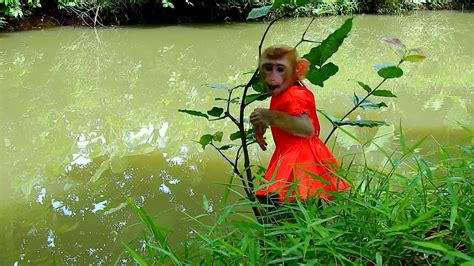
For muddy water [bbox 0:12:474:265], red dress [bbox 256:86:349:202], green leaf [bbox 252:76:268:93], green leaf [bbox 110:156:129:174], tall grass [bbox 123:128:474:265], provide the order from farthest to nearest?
green leaf [bbox 110:156:129:174]
muddy water [bbox 0:12:474:265]
green leaf [bbox 252:76:268:93]
red dress [bbox 256:86:349:202]
tall grass [bbox 123:128:474:265]

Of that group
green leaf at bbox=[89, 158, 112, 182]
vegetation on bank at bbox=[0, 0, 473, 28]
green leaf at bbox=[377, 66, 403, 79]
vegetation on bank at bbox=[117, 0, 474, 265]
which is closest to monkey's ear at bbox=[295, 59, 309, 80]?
green leaf at bbox=[377, 66, 403, 79]

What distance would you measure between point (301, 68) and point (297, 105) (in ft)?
0.43

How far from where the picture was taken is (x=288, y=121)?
1.67 meters

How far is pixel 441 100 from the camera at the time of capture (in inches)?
185

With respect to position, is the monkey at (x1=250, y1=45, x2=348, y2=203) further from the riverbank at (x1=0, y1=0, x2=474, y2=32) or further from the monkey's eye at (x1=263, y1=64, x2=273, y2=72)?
the riverbank at (x1=0, y1=0, x2=474, y2=32)

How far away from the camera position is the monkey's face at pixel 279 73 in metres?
1.72

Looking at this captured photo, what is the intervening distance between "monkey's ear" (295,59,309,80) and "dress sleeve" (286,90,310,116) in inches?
2.9

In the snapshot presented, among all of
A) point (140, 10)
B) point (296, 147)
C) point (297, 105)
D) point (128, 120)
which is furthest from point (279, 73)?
point (140, 10)

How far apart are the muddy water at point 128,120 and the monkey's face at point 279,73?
Result: 43 cm

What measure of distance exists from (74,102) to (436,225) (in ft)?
13.6

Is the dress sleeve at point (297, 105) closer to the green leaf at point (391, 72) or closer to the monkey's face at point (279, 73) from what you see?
the monkey's face at point (279, 73)

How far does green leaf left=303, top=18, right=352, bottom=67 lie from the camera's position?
1.59 metres

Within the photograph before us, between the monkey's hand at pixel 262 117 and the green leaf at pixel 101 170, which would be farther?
the green leaf at pixel 101 170

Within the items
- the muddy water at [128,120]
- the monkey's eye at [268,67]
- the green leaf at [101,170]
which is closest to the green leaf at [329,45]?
the monkey's eye at [268,67]
